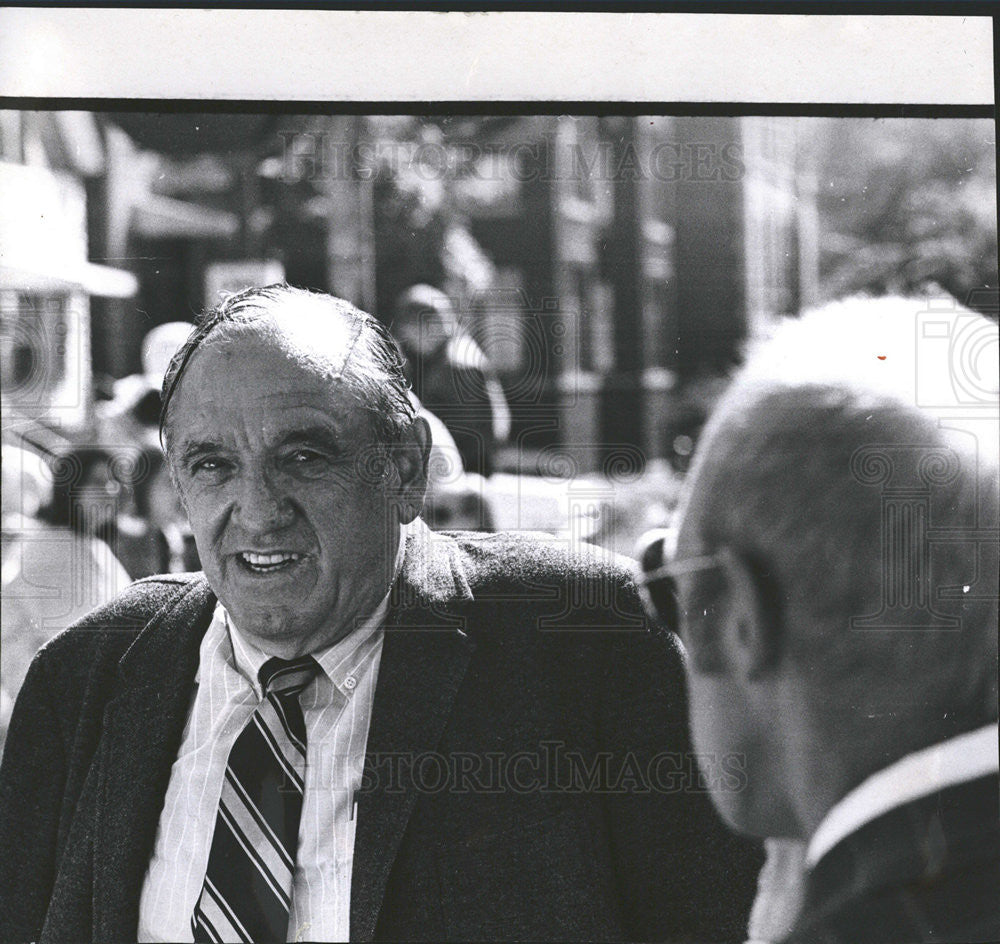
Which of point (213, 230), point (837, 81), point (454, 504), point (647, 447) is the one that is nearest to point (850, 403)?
point (647, 447)

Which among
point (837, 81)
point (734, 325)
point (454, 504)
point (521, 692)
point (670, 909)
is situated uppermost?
point (837, 81)

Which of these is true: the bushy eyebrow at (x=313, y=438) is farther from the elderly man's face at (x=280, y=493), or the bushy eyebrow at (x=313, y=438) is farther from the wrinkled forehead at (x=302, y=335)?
the wrinkled forehead at (x=302, y=335)

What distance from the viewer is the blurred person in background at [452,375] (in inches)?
106

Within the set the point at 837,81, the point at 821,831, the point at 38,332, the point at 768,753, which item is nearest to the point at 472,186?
the point at 837,81

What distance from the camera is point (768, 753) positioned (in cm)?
273

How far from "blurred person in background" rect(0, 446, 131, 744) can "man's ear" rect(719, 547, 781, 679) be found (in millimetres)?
1490

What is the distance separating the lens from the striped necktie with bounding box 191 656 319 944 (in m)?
2.62

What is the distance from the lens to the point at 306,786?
2.65m

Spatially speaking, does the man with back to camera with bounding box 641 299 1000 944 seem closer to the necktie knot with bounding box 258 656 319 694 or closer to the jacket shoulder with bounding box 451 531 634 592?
the jacket shoulder with bounding box 451 531 634 592

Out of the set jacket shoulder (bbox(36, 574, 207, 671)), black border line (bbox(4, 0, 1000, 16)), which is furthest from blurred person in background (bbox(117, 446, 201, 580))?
black border line (bbox(4, 0, 1000, 16))

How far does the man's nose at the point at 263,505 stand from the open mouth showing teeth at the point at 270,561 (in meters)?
0.06

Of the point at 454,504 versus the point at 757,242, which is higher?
the point at 757,242

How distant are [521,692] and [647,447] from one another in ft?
2.18

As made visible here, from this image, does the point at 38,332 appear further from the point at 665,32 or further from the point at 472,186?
the point at 665,32
